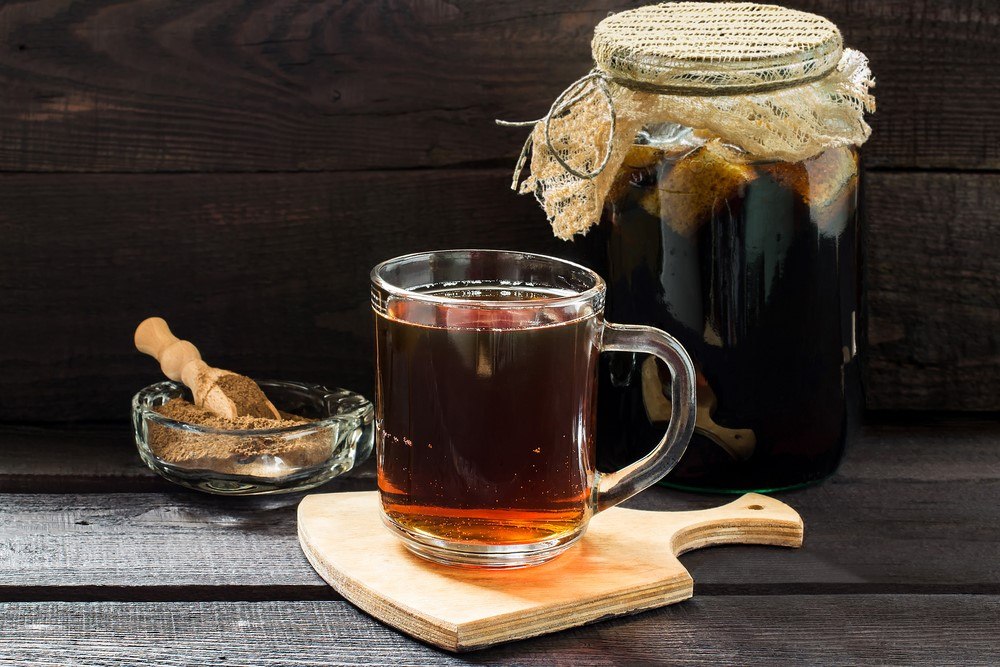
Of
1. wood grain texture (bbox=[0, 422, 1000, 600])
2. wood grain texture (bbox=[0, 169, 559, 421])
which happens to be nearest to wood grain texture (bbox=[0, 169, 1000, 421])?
wood grain texture (bbox=[0, 169, 559, 421])

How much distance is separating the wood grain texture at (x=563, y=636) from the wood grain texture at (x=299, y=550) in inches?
0.8

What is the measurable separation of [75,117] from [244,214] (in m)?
0.14

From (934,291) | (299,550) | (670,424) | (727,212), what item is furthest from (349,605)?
(934,291)

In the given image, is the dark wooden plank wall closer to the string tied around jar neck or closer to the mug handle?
the string tied around jar neck

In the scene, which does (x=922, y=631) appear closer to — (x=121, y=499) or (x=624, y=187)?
(x=624, y=187)

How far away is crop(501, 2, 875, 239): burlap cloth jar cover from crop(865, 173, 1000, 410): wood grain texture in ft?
0.58

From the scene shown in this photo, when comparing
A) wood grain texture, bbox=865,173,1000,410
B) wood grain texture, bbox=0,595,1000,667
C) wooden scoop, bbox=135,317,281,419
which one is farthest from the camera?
wood grain texture, bbox=865,173,1000,410

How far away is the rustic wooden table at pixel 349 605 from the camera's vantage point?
62 cm

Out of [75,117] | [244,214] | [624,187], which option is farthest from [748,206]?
[75,117]

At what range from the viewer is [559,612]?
2.07ft

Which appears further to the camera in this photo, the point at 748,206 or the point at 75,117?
the point at 75,117

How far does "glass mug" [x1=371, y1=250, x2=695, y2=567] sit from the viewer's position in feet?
2.11

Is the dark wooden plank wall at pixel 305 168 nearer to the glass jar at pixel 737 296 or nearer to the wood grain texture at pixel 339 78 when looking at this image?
the wood grain texture at pixel 339 78

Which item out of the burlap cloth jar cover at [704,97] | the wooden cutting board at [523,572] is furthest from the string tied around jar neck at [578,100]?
the wooden cutting board at [523,572]
